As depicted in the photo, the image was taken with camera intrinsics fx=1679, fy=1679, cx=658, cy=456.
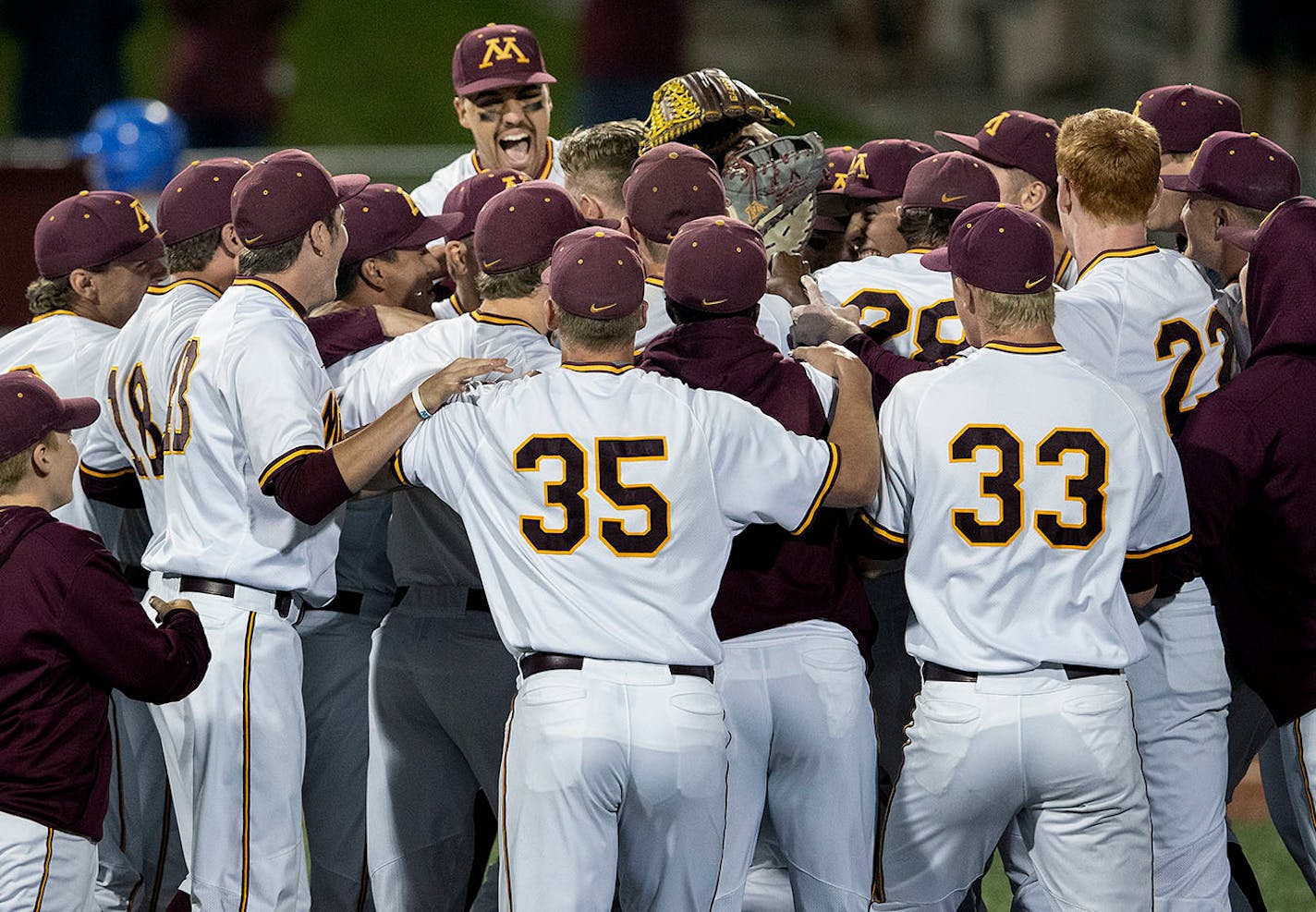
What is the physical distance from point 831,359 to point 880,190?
56.9 inches

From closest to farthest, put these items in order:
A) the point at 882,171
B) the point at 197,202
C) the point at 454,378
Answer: the point at 454,378 < the point at 197,202 < the point at 882,171

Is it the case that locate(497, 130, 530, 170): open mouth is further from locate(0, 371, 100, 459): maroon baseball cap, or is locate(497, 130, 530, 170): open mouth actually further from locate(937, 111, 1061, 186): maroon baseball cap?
locate(0, 371, 100, 459): maroon baseball cap

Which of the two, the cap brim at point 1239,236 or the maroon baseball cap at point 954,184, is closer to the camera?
the cap brim at point 1239,236

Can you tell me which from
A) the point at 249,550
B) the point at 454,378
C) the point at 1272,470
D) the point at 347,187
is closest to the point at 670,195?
the point at 454,378

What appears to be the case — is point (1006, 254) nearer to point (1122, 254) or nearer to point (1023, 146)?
point (1122, 254)

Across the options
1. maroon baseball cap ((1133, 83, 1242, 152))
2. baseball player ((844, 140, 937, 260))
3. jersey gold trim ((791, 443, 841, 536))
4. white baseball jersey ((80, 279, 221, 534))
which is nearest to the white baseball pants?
jersey gold trim ((791, 443, 841, 536))

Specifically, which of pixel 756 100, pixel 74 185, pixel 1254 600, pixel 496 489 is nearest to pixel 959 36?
pixel 74 185

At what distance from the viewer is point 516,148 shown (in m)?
6.20

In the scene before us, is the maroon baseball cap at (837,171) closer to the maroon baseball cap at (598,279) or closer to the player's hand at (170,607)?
the maroon baseball cap at (598,279)

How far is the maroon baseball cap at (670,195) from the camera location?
412 cm

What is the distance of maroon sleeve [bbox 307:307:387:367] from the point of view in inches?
183

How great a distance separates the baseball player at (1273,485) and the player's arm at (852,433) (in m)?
0.91

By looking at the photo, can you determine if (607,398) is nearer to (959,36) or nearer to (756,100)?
(756,100)

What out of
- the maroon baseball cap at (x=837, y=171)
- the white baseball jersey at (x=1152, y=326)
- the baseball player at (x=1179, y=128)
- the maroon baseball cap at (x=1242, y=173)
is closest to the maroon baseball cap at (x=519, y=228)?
the white baseball jersey at (x=1152, y=326)
